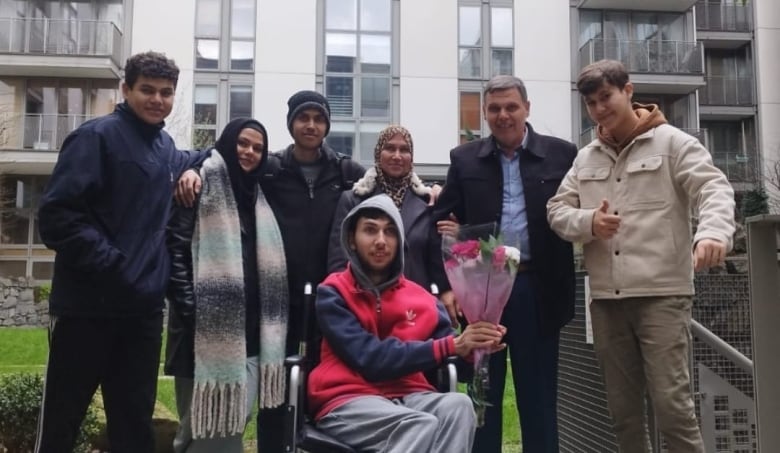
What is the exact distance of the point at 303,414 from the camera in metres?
2.76

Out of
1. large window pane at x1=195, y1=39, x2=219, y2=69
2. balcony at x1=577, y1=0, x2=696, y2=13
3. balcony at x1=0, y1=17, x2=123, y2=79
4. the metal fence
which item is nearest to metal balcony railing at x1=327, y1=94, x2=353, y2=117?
large window pane at x1=195, y1=39, x2=219, y2=69

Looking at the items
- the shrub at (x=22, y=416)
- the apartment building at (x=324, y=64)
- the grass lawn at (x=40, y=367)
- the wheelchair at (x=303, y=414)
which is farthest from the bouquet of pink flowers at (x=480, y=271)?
the apartment building at (x=324, y=64)

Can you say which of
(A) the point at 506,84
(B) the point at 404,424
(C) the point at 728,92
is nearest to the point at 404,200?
(A) the point at 506,84

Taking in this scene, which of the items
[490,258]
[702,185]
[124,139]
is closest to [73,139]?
[124,139]

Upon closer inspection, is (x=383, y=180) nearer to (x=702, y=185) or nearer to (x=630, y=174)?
(x=630, y=174)

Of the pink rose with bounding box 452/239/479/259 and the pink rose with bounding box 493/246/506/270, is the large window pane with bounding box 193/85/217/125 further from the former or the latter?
the pink rose with bounding box 493/246/506/270

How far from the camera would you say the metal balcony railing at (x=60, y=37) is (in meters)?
18.0

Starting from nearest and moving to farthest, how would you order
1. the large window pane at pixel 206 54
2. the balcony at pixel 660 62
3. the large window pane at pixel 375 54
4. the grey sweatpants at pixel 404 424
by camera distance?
the grey sweatpants at pixel 404 424 < the large window pane at pixel 206 54 < the large window pane at pixel 375 54 < the balcony at pixel 660 62

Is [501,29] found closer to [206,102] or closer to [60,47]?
[206,102]

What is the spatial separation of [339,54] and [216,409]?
1662 centimetres

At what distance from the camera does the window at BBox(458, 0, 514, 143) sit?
62.2 ft

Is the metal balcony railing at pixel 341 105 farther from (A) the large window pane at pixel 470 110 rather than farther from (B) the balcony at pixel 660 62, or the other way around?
(B) the balcony at pixel 660 62

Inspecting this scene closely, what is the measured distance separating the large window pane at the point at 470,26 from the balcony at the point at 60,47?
30.9ft

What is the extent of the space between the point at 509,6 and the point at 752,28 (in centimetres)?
866
